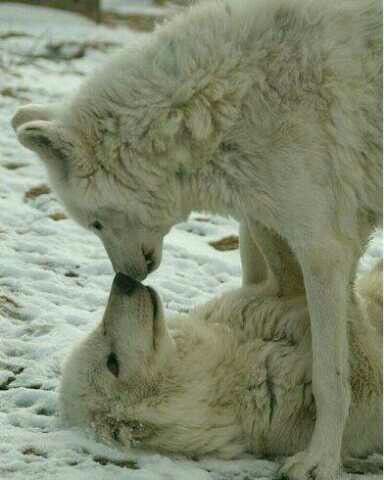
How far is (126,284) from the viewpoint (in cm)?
467

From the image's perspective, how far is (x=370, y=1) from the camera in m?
4.59

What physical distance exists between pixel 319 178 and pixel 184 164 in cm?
60

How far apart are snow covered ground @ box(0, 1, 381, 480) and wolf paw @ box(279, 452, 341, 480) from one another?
0.10 metres

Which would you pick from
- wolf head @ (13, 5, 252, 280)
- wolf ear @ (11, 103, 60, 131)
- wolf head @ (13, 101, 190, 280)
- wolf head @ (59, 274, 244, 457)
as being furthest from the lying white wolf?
wolf ear @ (11, 103, 60, 131)

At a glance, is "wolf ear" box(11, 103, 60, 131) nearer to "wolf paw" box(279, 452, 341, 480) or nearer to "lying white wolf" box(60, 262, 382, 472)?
"lying white wolf" box(60, 262, 382, 472)

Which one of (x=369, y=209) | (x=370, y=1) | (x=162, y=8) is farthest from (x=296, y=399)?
(x=162, y=8)

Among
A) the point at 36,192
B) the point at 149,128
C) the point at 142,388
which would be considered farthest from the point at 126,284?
the point at 36,192

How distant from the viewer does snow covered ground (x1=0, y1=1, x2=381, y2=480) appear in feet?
14.3

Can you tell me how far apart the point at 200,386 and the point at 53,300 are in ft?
5.17

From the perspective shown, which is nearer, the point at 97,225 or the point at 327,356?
the point at 327,356

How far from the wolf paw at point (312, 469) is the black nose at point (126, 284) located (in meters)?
1.07

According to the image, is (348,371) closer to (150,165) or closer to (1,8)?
(150,165)

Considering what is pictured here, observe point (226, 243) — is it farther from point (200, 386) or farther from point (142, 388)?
point (142, 388)

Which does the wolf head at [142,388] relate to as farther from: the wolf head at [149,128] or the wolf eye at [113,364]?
the wolf head at [149,128]
